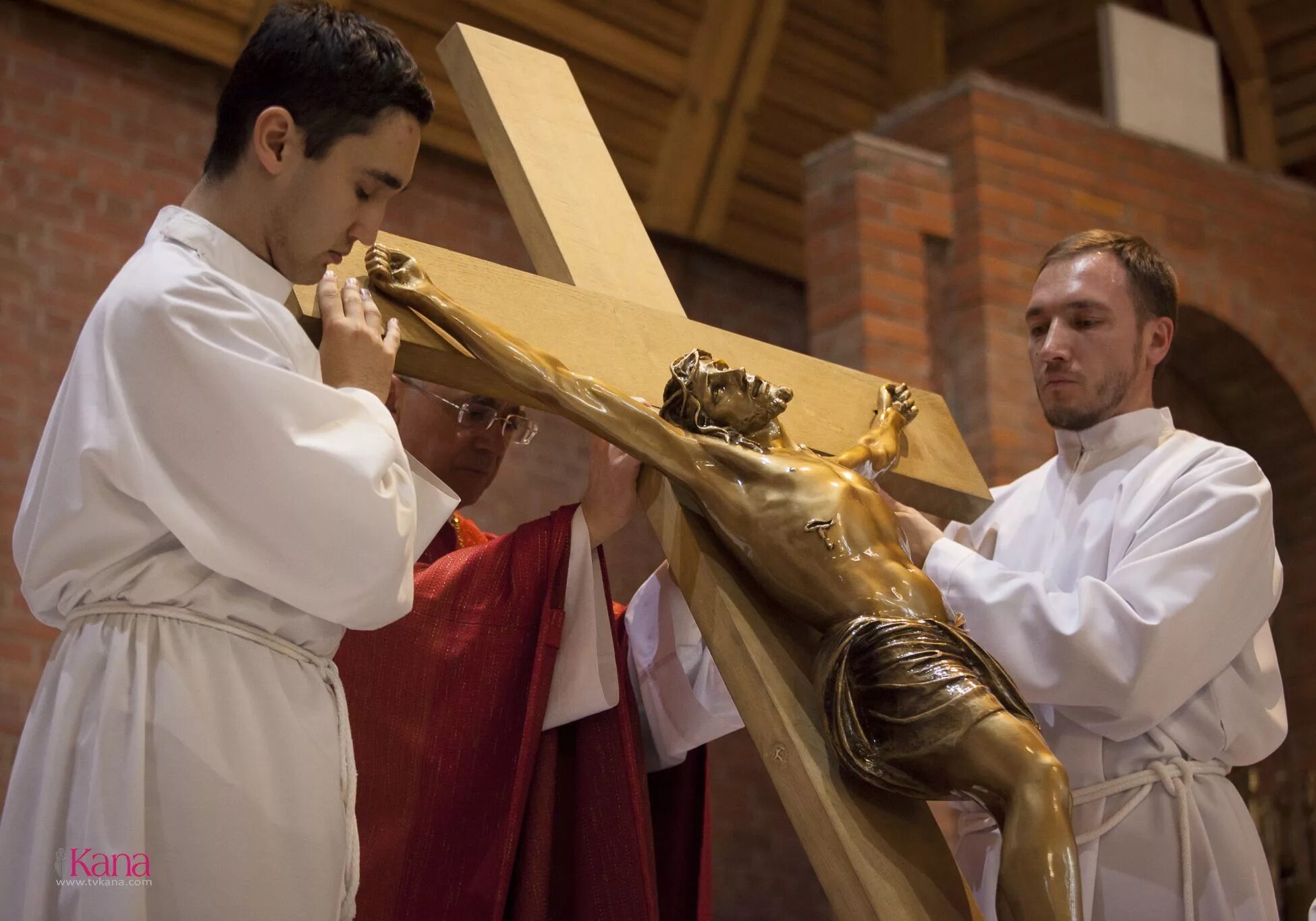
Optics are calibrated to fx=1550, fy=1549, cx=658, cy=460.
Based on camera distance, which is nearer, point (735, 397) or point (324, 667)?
point (324, 667)

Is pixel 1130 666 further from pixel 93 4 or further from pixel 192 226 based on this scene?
pixel 93 4

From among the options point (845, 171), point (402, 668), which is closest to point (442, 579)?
point (402, 668)

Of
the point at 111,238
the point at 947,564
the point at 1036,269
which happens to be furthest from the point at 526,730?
the point at 1036,269

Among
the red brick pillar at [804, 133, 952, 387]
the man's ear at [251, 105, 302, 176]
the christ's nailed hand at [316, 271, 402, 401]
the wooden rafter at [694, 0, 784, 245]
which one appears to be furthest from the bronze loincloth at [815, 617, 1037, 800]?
the wooden rafter at [694, 0, 784, 245]

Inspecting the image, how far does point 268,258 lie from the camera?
6.90 ft

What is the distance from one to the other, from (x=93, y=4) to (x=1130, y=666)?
477cm

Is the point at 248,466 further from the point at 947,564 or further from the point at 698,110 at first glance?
the point at 698,110

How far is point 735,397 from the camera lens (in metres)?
2.40

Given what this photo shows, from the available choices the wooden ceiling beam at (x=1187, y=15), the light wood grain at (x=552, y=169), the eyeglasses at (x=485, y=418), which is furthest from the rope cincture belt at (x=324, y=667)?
the wooden ceiling beam at (x=1187, y=15)

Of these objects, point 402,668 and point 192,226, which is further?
point 402,668

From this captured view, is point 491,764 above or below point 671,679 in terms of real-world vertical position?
below

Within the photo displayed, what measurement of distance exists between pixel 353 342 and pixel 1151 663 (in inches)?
55.4

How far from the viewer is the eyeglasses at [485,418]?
318 centimetres

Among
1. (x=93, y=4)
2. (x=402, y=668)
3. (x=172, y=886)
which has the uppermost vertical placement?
(x=93, y=4)
